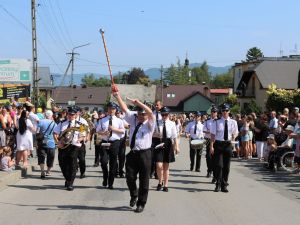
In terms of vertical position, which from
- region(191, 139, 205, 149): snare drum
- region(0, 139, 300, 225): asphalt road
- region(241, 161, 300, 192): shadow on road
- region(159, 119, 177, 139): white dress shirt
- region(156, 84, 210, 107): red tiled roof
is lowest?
region(241, 161, 300, 192): shadow on road

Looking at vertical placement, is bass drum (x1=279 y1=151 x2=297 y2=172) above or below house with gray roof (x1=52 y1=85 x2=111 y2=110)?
below

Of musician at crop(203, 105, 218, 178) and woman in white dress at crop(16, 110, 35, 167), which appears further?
musician at crop(203, 105, 218, 178)

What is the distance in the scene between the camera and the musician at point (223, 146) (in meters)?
12.2

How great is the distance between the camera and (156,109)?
12.8 metres

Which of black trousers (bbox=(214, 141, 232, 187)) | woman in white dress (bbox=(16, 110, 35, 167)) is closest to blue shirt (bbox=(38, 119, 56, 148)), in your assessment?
woman in white dress (bbox=(16, 110, 35, 167))

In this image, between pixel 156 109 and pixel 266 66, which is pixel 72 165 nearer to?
pixel 156 109

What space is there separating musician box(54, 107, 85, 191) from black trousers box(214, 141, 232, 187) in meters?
3.05

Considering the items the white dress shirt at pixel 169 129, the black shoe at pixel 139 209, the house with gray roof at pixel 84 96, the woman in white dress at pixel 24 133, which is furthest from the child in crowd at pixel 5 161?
the house with gray roof at pixel 84 96

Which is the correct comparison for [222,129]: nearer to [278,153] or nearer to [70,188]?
[70,188]

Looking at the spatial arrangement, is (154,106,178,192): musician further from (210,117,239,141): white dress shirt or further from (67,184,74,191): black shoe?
(67,184,74,191): black shoe

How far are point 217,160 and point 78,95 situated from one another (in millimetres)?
96438

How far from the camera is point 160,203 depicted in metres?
10.4

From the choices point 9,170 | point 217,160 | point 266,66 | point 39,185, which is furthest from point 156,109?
point 266,66

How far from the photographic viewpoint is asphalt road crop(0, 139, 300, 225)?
8.79 meters
